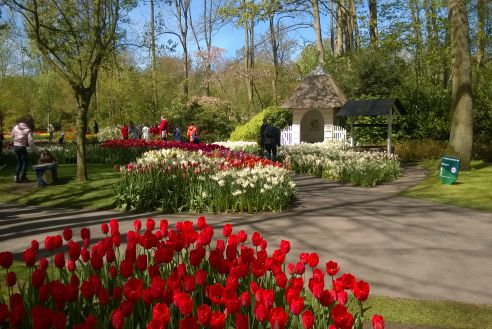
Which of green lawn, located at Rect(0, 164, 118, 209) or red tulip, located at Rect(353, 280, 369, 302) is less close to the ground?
red tulip, located at Rect(353, 280, 369, 302)

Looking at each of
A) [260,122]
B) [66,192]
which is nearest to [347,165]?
[66,192]

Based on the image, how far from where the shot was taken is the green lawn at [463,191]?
10.8 metres

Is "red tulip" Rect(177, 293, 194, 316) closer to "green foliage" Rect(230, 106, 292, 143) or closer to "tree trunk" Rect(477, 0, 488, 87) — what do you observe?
"green foliage" Rect(230, 106, 292, 143)

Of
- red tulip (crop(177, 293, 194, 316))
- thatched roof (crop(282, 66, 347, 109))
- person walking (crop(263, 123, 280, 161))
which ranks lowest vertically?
red tulip (crop(177, 293, 194, 316))

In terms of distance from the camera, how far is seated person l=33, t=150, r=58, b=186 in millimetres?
12411

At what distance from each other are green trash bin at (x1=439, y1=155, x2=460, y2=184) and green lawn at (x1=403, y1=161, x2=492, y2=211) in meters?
0.19

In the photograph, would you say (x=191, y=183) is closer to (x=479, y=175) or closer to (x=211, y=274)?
(x=211, y=274)

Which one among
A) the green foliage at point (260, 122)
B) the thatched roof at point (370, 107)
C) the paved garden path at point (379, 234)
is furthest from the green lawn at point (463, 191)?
the green foliage at point (260, 122)

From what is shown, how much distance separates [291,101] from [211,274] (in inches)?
999

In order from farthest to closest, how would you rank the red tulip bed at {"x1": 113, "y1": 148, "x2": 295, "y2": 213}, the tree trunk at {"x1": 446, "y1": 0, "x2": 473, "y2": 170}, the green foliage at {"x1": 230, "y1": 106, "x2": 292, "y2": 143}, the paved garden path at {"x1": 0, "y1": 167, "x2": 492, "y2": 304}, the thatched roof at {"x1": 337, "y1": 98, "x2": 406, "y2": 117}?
the green foliage at {"x1": 230, "y1": 106, "x2": 292, "y2": 143}
the thatched roof at {"x1": 337, "y1": 98, "x2": 406, "y2": 117}
the tree trunk at {"x1": 446, "y1": 0, "x2": 473, "y2": 170}
the red tulip bed at {"x1": 113, "y1": 148, "x2": 295, "y2": 213}
the paved garden path at {"x1": 0, "y1": 167, "x2": 492, "y2": 304}

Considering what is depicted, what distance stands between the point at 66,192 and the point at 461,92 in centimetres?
1393

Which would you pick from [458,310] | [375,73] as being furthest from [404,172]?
[458,310]

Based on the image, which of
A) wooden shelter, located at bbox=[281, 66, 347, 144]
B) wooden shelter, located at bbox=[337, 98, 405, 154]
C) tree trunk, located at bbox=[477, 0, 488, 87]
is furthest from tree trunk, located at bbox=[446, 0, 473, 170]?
tree trunk, located at bbox=[477, 0, 488, 87]

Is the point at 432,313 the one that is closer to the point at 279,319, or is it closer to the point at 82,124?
the point at 279,319
